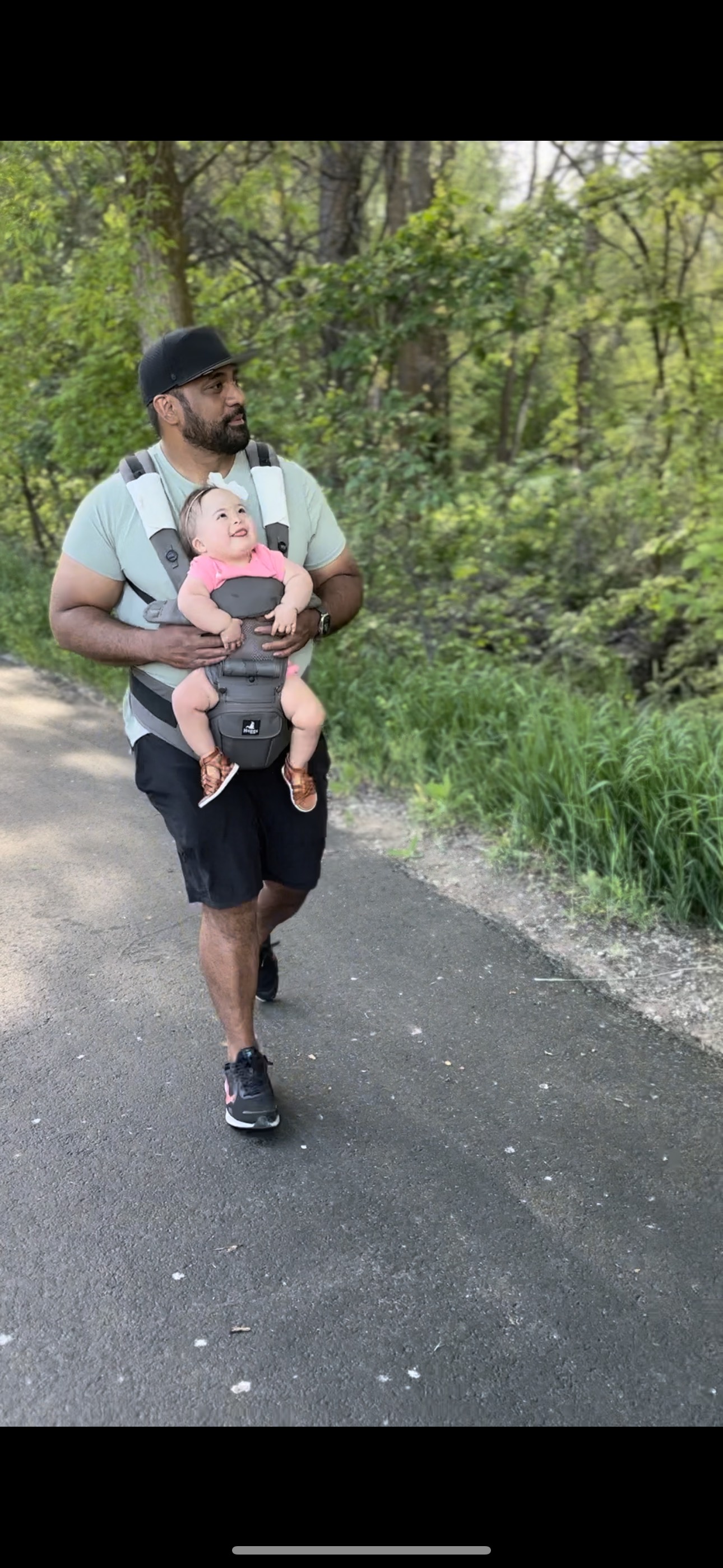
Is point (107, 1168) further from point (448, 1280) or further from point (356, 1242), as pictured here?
point (448, 1280)

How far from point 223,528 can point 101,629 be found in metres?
0.47

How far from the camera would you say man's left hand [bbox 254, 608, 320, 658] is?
2.95 meters

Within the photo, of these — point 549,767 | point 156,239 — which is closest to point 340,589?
point 549,767

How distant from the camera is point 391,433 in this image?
27.2ft

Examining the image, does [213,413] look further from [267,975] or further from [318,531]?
[267,975]

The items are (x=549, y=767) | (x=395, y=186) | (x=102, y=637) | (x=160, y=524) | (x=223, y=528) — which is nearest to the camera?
(x=223, y=528)

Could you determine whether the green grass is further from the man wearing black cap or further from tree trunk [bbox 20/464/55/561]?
tree trunk [bbox 20/464/55/561]

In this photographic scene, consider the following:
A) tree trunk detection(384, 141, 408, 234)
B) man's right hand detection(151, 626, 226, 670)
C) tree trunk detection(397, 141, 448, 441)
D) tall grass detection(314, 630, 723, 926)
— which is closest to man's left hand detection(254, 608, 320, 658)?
man's right hand detection(151, 626, 226, 670)

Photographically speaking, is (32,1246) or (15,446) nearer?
(32,1246)

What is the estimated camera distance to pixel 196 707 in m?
2.94

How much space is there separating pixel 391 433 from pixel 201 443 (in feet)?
18.0

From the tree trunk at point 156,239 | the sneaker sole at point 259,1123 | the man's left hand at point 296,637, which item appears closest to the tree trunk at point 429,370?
the tree trunk at point 156,239
